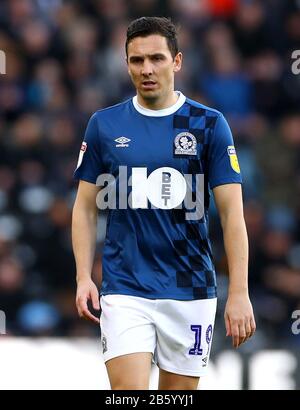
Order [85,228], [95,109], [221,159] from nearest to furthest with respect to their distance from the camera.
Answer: [221,159] → [85,228] → [95,109]

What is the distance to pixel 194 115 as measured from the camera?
5520 millimetres

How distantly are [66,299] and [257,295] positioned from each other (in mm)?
1622

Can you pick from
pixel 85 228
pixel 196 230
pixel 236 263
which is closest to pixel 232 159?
pixel 196 230

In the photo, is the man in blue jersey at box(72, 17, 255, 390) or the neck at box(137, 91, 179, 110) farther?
the neck at box(137, 91, 179, 110)

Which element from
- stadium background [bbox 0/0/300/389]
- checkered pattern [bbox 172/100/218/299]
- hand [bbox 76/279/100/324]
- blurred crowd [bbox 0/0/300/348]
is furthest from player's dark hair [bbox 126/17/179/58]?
blurred crowd [bbox 0/0/300/348]

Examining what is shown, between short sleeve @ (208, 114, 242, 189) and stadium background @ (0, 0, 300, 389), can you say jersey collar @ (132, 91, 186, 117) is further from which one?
stadium background @ (0, 0, 300, 389)

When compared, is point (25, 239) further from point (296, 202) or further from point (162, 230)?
point (162, 230)

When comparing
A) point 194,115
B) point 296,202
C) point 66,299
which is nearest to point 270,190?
point 296,202

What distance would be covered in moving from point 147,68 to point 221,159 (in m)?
0.56

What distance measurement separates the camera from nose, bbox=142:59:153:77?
210 inches

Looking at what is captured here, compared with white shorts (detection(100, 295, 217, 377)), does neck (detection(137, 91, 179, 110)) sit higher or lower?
higher

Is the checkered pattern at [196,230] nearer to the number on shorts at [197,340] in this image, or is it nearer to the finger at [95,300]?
the number on shorts at [197,340]

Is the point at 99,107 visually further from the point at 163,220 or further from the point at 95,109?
the point at 163,220

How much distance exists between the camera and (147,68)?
17.5 ft
